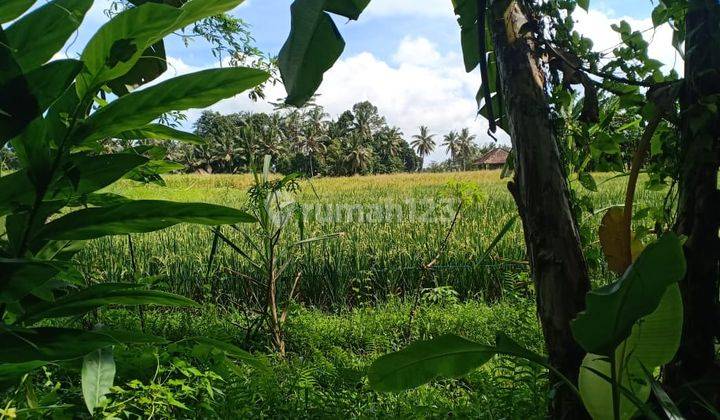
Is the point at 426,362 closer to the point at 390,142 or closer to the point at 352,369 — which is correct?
the point at 352,369

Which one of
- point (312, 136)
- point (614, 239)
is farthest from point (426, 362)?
point (312, 136)

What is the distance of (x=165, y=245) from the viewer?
181 inches

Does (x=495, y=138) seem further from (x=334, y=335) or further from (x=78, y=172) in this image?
(x=334, y=335)

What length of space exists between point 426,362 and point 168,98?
541 mm

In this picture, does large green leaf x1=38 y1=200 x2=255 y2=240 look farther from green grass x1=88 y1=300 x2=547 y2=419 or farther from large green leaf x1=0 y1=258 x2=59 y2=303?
green grass x1=88 y1=300 x2=547 y2=419

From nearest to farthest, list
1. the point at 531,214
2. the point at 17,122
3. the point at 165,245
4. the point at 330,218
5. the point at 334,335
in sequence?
the point at 17,122
the point at 531,214
the point at 334,335
the point at 165,245
the point at 330,218

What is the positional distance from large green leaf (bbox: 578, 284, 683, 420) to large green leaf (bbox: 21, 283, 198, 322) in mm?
601

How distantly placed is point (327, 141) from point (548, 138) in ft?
126

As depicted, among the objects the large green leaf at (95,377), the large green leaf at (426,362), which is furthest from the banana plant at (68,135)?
the large green leaf at (426,362)

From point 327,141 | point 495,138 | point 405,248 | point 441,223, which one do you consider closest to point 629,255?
point 495,138

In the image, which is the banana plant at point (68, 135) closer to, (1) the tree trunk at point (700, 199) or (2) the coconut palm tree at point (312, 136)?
(1) the tree trunk at point (700, 199)

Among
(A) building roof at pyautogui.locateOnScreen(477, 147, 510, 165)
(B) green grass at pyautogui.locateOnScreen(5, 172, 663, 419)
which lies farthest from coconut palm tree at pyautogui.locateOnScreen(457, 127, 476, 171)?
(B) green grass at pyautogui.locateOnScreen(5, 172, 663, 419)

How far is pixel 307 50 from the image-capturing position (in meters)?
0.98

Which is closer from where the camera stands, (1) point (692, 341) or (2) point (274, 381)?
(1) point (692, 341)
